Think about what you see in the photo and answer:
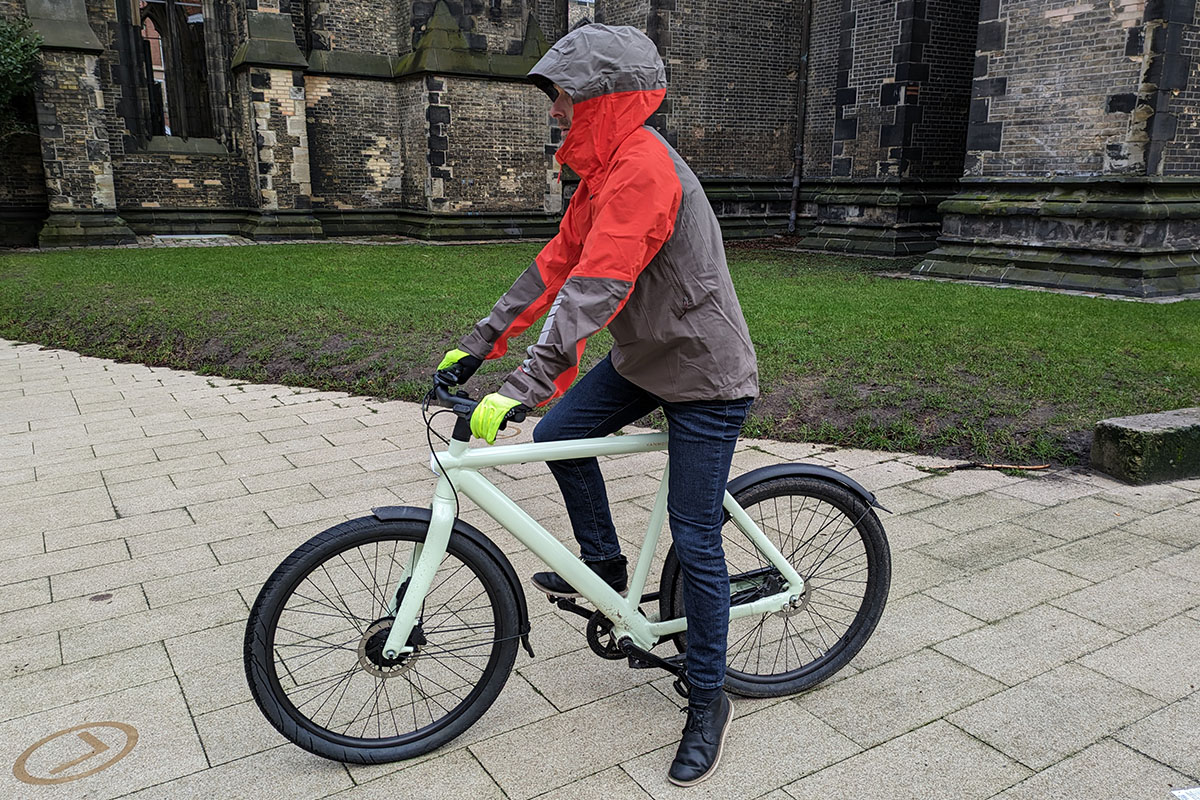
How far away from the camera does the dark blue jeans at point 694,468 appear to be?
260cm

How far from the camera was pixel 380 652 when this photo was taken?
2.61 m

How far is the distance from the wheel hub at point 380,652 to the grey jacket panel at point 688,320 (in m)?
0.98

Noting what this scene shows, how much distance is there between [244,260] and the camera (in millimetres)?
15656

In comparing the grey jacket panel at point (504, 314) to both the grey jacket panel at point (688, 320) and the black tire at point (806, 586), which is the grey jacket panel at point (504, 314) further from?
the black tire at point (806, 586)

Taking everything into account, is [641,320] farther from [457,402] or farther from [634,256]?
[457,402]

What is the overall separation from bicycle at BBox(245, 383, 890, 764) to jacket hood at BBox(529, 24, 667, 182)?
0.78 m

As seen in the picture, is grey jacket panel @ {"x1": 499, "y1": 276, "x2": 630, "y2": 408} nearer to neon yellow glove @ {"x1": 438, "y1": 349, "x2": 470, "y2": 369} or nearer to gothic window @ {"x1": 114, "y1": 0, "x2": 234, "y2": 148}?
neon yellow glove @ {"x1": 438, "y1": 349, "x2": 470, "y2": 369}

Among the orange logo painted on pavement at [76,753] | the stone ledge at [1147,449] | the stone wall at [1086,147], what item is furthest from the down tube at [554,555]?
the stone wall at [1086,147]

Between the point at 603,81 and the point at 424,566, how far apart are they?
1.38 m

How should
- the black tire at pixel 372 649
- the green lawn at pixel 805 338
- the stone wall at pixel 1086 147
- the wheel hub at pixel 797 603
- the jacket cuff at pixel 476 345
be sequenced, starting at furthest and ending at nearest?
the stone wall at pixel 1086 147
the green lawn at pixel 805 338
the wheel hub at pixel 797 603
the jacket cuff at pixel 476 345
the black tire at pixel 372 649

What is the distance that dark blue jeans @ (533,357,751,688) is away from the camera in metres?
2.60

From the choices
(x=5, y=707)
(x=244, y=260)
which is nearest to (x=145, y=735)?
(x=5, y=707)

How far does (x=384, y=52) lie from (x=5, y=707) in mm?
21109

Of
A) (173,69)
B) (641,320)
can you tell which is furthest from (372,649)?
(173,69)
